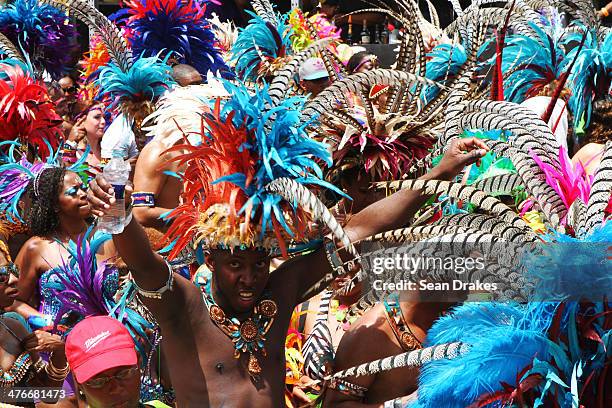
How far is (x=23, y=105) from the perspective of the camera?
7117 mm

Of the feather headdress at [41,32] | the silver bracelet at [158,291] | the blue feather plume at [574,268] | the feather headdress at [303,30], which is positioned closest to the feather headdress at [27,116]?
the feather headdress at [41,32]

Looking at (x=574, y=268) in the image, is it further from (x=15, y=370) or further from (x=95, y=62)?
(x=95, y=62)

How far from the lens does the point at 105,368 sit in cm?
368

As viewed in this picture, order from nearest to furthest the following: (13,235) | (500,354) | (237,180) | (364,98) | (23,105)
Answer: (500,354) → (237,180) → (364,98) → (13,235) → (23,105)

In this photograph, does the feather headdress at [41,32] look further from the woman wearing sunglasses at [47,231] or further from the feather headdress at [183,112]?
the feather headdress at [183,112]

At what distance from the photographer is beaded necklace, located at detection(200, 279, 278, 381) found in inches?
149

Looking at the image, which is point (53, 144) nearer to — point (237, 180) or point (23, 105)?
point (23, 105)

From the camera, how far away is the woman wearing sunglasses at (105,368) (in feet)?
12.1

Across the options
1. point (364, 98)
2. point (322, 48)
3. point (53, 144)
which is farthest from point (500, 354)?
point (53, 144)

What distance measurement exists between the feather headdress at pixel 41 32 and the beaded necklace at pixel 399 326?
578cm

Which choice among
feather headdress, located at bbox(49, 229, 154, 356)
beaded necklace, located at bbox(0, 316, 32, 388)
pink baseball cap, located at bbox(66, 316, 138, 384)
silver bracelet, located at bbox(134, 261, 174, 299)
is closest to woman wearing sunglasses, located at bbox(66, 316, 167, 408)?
pink baseball cap, located at bbox(66, 316, 138, 384)

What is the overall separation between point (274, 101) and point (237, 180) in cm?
33

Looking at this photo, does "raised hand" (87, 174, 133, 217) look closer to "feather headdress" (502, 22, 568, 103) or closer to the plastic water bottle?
the plastic water bottle

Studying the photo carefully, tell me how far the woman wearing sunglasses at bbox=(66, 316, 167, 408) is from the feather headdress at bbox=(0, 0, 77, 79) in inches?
220
